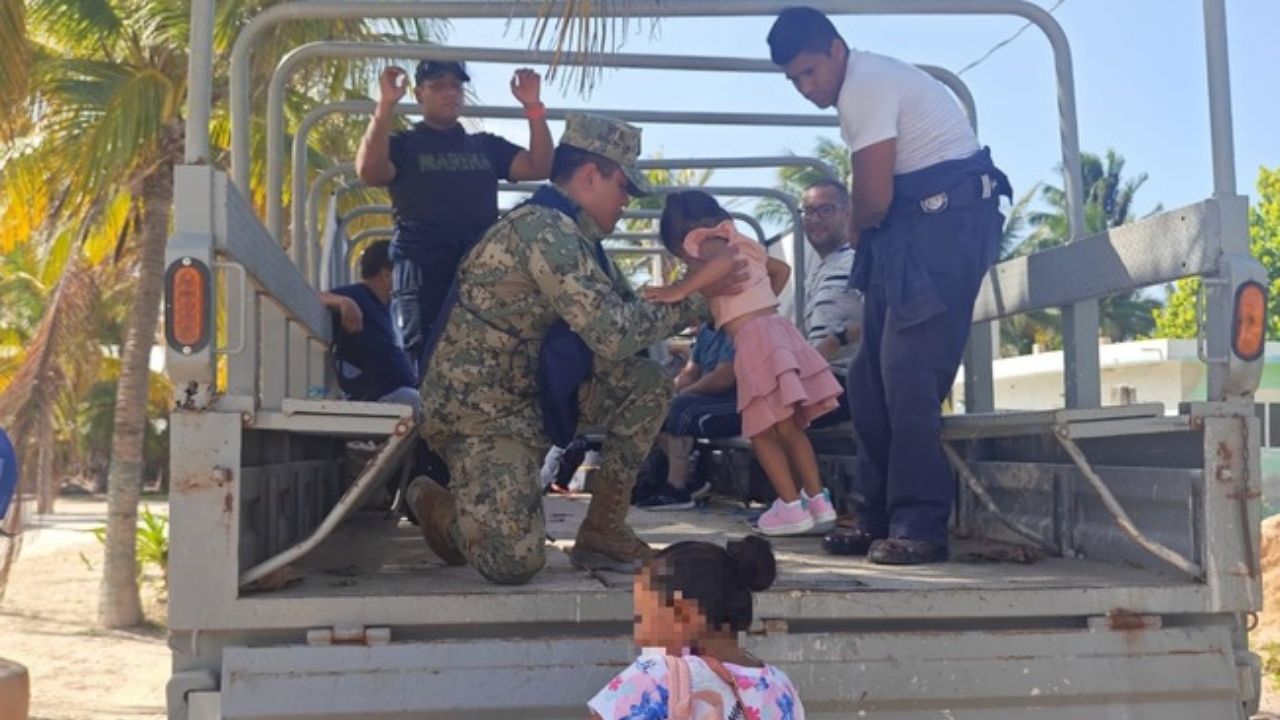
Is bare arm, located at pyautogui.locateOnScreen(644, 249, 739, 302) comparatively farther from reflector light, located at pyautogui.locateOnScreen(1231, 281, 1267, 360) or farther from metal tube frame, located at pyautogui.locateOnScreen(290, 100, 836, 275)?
metal tube frame, located at pyautogui.locateOnScreen(290, 100, 836, 275)

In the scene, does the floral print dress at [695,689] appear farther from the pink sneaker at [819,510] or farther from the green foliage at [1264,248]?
the green foliage at [1264,248]

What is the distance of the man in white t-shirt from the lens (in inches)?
140

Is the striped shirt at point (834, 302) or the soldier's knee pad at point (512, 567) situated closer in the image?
the soldier's knee pad at point (512, 567)

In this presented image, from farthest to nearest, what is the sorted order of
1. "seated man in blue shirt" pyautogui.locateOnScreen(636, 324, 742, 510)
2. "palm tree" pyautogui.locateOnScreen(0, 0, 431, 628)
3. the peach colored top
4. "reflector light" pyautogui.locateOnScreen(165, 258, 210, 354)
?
"palm tree" pyautogui.locateOnScreen(0, 0, 431, 628)
"seated man in blue shirt" pyautogui.locateOnScreen(636, 324, 742, 510)
the peach colored top
"reflector light" pyautogui.locateOnScreen(165, 258, 210, 354)

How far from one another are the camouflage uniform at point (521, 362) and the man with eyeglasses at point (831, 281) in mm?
1649

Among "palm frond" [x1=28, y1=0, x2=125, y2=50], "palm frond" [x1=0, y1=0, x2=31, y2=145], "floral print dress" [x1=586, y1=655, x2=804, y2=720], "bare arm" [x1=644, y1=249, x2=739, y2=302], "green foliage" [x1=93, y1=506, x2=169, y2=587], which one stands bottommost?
"green foliage" [x1=93, y1=506, x2=169, y2=587]

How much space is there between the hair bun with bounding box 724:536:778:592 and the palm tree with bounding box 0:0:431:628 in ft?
29.1

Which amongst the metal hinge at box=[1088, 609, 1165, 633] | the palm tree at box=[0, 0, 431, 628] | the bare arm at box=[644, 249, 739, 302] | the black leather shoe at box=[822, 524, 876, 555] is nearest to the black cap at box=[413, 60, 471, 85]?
the bare arm at box=[644, 249, 739, 302]

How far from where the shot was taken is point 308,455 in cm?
402

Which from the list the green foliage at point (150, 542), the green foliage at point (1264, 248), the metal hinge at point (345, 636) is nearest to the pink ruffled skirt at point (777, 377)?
the metal hinge at point (345, 636)

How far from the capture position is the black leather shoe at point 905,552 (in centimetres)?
341

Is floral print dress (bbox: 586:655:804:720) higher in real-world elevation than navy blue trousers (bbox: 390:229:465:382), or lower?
lower

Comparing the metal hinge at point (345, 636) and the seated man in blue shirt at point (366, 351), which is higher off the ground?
the seated man in blue shirt at point (366, 351)

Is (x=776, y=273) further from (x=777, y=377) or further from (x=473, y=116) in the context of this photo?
(x=473, y=116)
